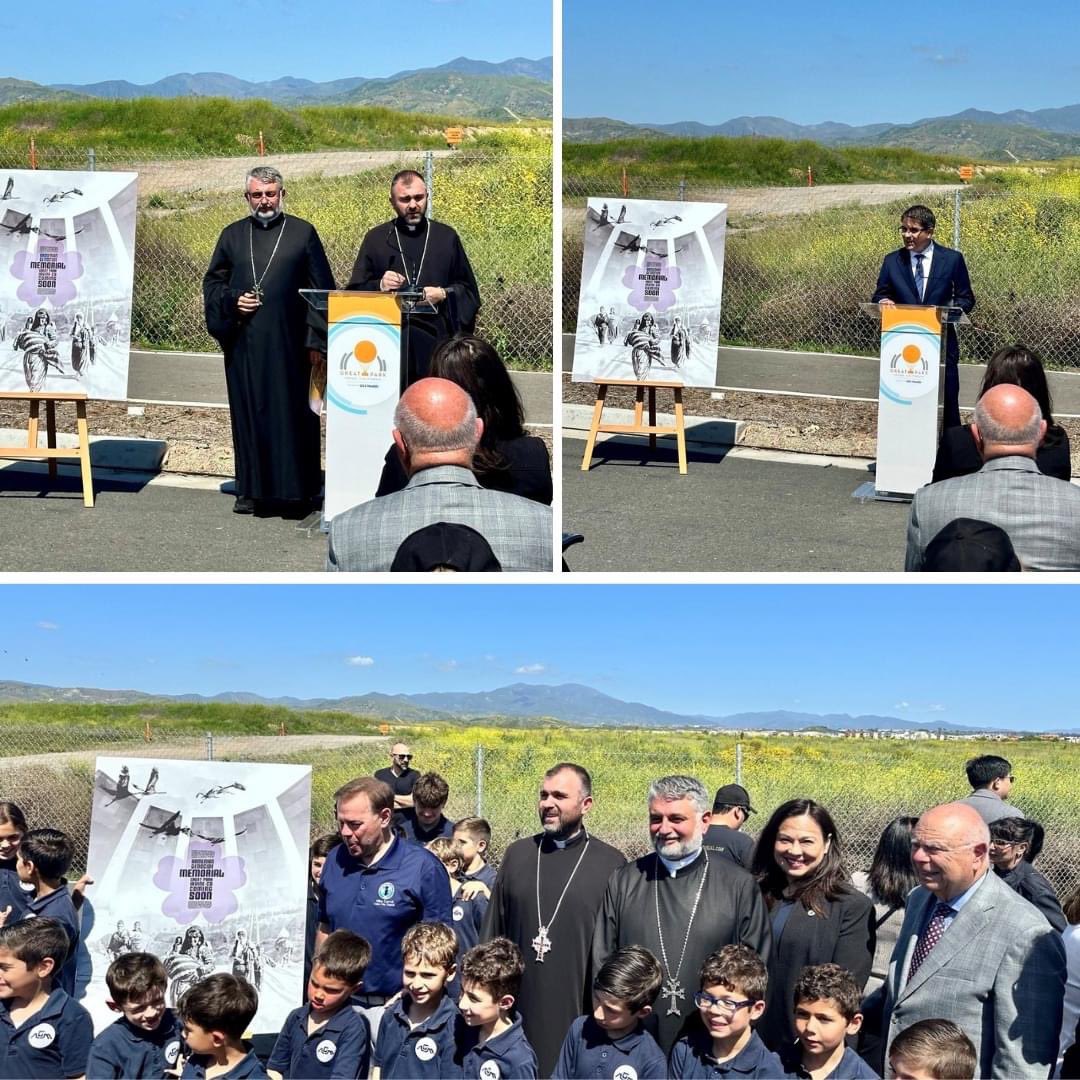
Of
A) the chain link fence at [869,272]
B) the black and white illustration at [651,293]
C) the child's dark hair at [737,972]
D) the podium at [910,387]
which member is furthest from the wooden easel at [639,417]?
the child's dark hair at [737,972]

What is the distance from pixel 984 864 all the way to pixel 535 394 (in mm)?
7204

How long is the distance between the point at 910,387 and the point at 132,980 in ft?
19.2

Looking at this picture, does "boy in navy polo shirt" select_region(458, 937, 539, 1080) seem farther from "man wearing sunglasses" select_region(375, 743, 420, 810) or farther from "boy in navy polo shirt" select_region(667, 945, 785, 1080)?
"man wearing sunglasses" select_region(375, 743, 420, 810)

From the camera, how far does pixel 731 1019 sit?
13.0 ft

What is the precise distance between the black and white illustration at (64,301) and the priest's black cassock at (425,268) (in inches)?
52.9

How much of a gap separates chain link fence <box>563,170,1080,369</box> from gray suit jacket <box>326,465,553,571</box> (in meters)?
8.64

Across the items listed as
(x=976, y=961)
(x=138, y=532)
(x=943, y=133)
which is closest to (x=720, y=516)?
(x=138, y=532)

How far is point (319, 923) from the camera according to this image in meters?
5.37

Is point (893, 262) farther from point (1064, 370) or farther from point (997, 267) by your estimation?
point (997, 267)

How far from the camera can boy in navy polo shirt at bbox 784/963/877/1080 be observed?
390 cm

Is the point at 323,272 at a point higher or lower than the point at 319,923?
higher

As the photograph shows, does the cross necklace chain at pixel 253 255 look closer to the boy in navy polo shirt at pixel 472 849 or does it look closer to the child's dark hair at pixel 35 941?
the boy in navy polo shirt at pixel 472 849

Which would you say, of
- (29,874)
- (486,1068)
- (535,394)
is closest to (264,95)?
(535,394)

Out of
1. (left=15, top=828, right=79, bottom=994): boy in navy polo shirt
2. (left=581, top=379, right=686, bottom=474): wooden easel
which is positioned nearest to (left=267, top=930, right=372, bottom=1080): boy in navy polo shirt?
(left=15, top=828, right=79, bottom=994): boy in navy polo shirt
